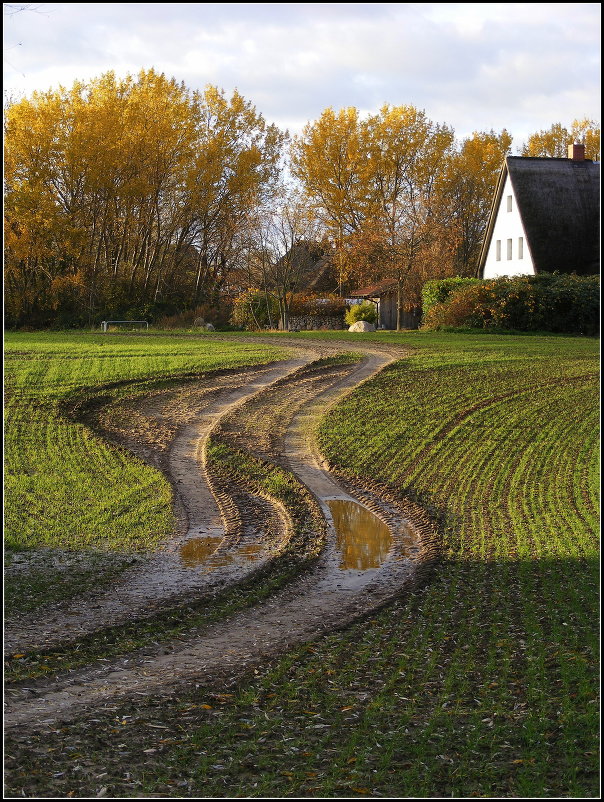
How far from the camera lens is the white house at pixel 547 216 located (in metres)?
36.5

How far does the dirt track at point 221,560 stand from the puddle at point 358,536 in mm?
58

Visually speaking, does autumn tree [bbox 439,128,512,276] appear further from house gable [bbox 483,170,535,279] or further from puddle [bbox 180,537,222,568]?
puddle [bbox 180,537,222,568]

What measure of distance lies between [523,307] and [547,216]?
31.8 ft

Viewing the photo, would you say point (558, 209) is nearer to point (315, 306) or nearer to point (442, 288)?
point (442, 288)

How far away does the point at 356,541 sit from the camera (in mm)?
10867

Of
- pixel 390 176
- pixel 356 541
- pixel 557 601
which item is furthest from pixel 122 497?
pixel 390 176

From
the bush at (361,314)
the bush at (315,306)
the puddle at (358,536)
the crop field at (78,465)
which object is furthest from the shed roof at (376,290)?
the puddle at (358,536)

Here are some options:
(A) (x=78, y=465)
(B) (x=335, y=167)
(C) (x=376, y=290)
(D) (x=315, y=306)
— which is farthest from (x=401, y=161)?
(A) (x=78, y=465)

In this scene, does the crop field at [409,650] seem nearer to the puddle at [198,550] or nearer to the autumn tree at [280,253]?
the puddle at [198,550]

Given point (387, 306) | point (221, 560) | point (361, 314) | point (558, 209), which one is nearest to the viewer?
point (221, 560)

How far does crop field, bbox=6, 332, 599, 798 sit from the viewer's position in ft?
15.7

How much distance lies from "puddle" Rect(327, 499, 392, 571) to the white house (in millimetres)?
25927

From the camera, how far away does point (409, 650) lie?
686 centimetres

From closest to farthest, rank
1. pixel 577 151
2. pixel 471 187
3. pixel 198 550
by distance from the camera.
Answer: pixel 198 550 < pixel 577 151 < pixel 471 187
